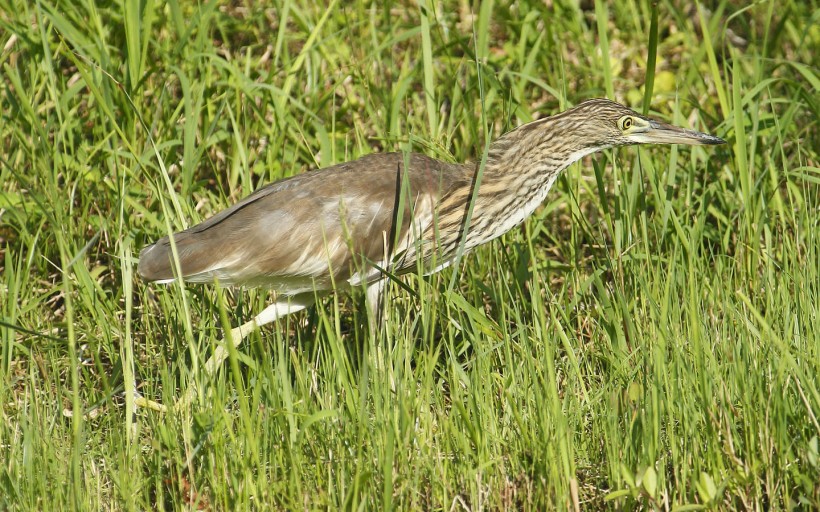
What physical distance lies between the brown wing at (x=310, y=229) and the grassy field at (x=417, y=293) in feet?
0.73

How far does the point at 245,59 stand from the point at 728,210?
2.61 m

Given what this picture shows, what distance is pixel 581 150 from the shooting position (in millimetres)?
4777

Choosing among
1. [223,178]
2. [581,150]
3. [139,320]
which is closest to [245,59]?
[223,178]

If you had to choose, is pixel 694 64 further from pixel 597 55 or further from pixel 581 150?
pixel 581 150

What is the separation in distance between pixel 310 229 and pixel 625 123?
1.36m

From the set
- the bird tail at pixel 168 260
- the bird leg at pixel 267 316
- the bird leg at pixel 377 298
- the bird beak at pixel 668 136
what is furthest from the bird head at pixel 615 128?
the bird tail at pixel 168 260

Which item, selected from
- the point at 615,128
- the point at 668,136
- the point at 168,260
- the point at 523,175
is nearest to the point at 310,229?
the point at 168,260

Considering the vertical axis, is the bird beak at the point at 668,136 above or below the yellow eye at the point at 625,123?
below

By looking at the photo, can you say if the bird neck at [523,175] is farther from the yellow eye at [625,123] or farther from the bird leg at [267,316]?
the bird leg at [267,316]

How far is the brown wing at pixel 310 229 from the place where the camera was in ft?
14.6

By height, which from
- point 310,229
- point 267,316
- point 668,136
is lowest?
point 267,316

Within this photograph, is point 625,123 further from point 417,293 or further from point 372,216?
point 417,293

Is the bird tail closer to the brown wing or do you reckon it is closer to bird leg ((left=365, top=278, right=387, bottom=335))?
the brown wing

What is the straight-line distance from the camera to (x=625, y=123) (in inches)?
185
